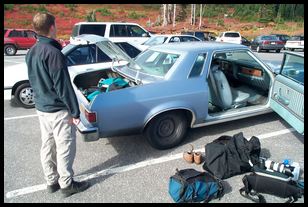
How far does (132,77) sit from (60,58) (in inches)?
66.0

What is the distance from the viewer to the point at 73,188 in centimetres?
317

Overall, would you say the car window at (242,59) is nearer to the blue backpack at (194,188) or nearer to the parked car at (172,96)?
the parked car at (172,96)

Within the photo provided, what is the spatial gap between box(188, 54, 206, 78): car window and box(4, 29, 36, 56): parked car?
17.2 metres

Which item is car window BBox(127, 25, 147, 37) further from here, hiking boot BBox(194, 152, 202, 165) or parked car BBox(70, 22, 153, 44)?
hiking boot BBox(194, 152, 202, 165)

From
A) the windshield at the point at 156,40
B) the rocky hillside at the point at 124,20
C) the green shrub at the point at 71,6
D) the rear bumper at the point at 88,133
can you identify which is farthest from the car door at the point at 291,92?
the green shrub at the point at 71,6

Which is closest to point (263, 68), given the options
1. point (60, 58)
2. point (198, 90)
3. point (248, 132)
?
point (248, 132)

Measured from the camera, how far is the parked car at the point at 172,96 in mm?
3623

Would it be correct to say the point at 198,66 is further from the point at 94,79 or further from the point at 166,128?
the point at 94,79

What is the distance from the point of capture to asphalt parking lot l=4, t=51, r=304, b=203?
124 inches

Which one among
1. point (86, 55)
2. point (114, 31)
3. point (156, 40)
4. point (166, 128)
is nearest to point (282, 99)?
point (166, 128)

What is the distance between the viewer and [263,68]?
4766 millimetres

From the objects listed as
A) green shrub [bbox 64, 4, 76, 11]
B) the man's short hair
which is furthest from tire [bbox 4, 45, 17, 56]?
green shrub [bbox 64, 4, 76, 11]

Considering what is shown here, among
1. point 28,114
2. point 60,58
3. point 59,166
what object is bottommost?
point 28,114

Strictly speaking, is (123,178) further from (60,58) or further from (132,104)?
(60,58)
